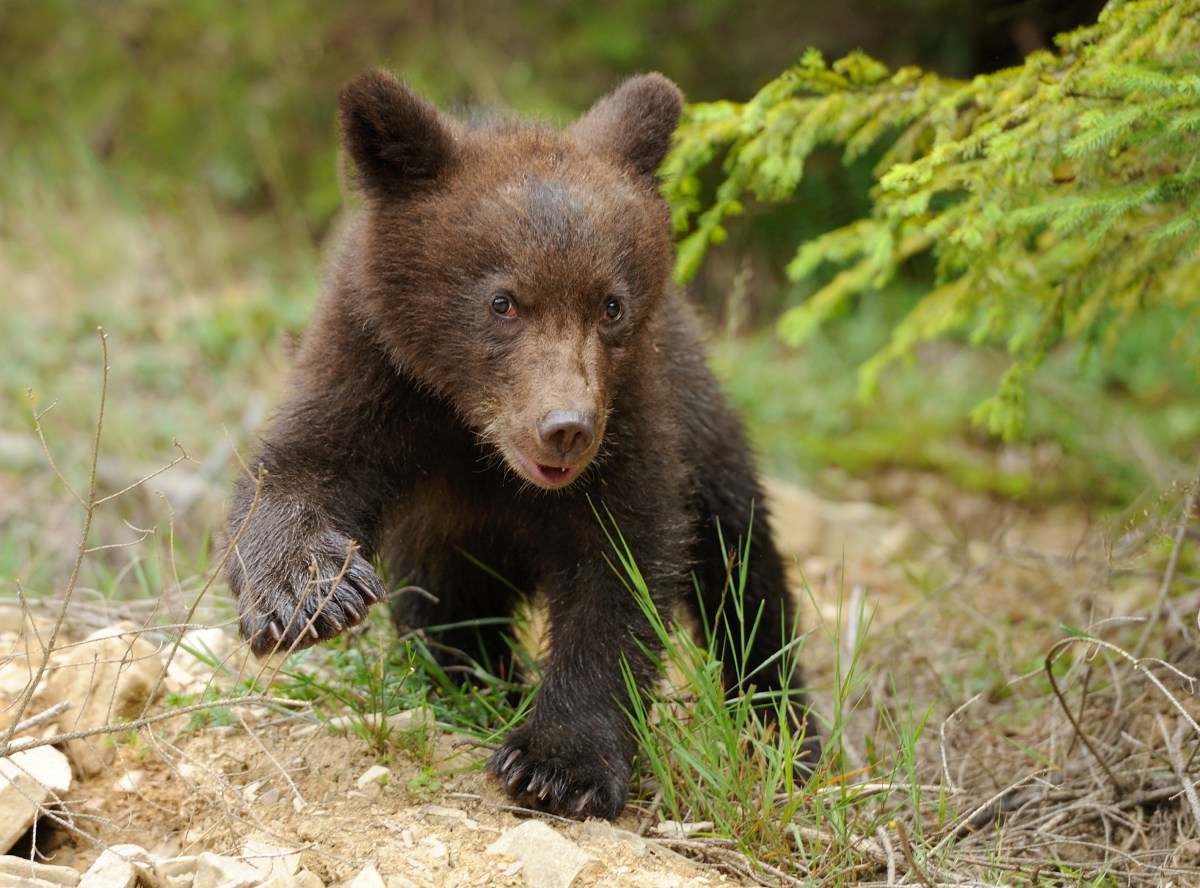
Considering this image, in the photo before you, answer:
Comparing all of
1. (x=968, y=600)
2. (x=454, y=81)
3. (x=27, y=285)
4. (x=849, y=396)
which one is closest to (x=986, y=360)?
(x=849, y=396)

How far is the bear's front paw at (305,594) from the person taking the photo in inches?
127

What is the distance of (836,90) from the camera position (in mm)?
4336

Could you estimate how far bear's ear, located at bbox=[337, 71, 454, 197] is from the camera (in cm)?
352

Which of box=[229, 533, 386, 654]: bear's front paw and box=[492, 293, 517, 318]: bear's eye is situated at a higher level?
box=[492, 293, 517, 318]: bear's eye

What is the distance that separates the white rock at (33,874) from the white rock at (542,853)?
0.97 m

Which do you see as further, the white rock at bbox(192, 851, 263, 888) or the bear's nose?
the bear's nose

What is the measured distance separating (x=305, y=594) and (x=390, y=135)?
1329 millimetres

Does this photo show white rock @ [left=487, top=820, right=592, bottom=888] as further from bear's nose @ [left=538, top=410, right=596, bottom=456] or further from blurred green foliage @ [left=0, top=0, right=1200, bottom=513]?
blurred green foliage @ [left=0, top=0, right=1200, bottom=513]

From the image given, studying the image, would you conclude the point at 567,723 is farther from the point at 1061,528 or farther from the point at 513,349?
the point at 1061,528

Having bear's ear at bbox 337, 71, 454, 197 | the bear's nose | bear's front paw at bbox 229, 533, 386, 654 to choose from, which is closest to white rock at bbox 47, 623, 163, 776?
bear's front paw at bbox 229, 533, 386, 654

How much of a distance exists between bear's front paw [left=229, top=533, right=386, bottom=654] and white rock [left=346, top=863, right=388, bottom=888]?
599 mm

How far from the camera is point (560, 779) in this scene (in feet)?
11.3

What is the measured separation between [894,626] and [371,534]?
2.57m

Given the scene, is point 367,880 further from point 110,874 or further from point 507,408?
point 507,408
